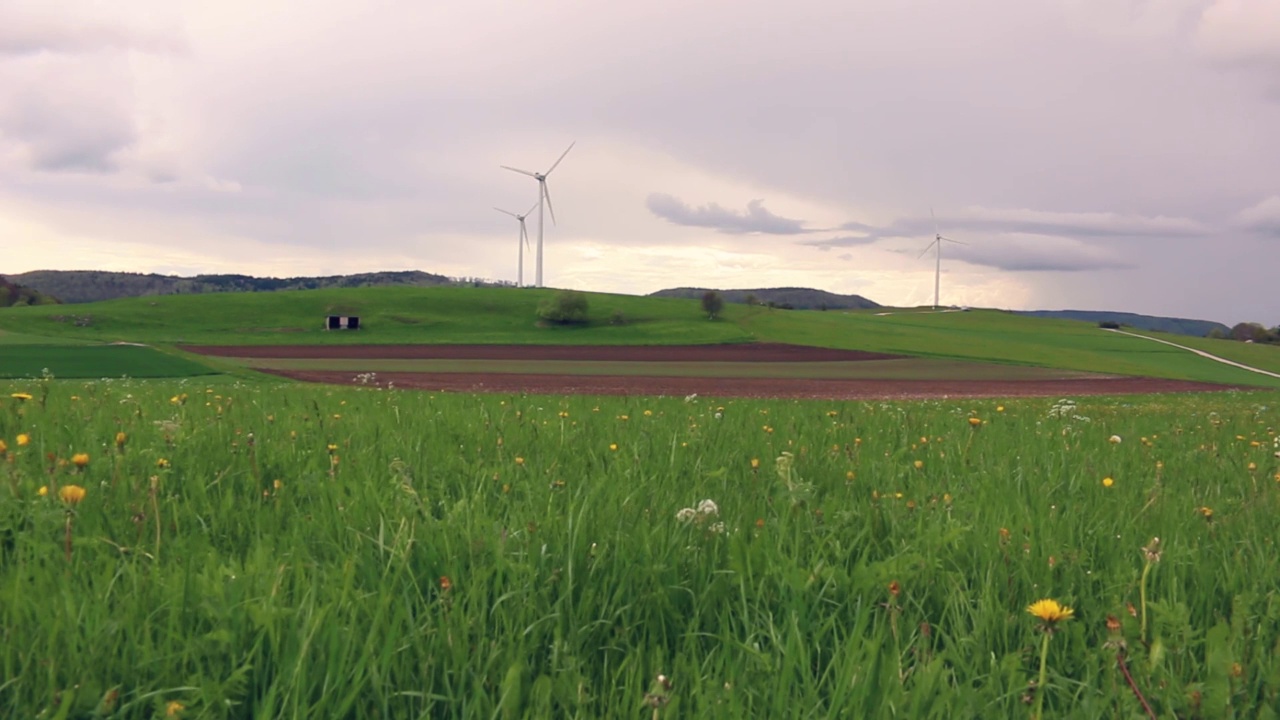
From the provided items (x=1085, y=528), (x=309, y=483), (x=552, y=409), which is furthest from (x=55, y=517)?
(x=552, y=409)

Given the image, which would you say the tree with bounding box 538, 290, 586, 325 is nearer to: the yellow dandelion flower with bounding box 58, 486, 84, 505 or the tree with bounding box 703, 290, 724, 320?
the tree with bounding box 703, 290, 724, 320

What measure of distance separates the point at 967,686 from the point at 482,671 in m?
1.32

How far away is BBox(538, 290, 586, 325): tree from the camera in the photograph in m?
99.7

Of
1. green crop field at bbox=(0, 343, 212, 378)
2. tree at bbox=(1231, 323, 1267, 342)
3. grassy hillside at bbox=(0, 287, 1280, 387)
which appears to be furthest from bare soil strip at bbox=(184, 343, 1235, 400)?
tree at bbox=(1231, 323, 1267, 342)

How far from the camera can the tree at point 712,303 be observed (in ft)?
354

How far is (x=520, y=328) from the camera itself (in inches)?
3880

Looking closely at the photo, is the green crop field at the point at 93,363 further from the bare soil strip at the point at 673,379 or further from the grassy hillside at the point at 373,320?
the grassy hillside at the point at 373,320

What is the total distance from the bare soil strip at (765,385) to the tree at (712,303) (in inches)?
2140

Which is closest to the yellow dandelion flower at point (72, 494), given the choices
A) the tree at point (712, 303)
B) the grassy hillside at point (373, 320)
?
the grassy hillside at point (373, 320)

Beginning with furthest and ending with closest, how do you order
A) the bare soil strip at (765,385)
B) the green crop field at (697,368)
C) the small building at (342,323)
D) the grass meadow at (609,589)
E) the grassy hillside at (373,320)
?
the small building at (342,323)
the grassy hillside at (373,320)
the green crop field at (697,368)
the bare soil strip at (765,385)
the grass meadow at (609,589)

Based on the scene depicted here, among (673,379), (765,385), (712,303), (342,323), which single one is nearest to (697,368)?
(673,379)

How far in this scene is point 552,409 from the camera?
369 inches

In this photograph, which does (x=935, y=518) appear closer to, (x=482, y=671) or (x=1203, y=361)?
(x=482, y=671)

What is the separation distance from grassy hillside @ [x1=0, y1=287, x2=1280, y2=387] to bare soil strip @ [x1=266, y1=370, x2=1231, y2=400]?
21.5 metres
